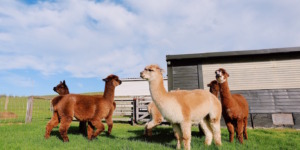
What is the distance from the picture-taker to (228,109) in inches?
200

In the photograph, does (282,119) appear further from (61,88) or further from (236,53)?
(61,88)

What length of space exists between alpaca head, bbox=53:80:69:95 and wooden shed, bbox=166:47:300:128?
6.35m

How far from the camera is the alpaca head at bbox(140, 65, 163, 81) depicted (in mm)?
3963

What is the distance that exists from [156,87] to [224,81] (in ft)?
7.54

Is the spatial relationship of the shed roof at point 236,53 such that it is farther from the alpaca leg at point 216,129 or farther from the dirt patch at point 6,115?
the dirt patch at point 6,115

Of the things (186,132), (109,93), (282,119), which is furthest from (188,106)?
(282,119)

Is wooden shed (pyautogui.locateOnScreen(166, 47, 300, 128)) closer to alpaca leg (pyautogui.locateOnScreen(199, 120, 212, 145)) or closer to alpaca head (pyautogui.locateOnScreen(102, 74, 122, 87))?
alpaca head (pyautogui.locateOnScreen(102, 74, 122, 87))

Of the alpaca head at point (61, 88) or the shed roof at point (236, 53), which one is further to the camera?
the shed roof at point (236, 53)

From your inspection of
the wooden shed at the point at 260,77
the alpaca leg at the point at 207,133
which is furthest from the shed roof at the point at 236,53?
the alpaca leg at the point at 207,133

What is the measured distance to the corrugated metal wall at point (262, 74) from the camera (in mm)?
10398

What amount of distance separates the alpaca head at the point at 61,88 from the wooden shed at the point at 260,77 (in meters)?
6.35

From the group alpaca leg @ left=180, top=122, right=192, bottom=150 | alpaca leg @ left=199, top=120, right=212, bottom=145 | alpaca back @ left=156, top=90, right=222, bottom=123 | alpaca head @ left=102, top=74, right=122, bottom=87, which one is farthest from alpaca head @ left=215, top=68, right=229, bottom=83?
alpaca head @ left=102, top=74, right=122, bottom=87

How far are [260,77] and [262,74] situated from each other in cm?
22

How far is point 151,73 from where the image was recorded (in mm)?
4039
